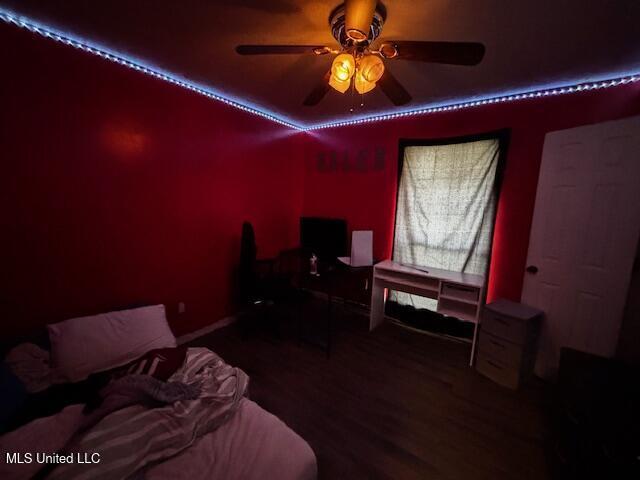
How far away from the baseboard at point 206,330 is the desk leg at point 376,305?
172 cm

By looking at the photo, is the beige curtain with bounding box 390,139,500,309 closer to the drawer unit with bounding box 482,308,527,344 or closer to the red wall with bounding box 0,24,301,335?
the drawer unit with bounding box 482,308,527,344

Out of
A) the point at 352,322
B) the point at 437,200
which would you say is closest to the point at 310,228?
the point at 352,322

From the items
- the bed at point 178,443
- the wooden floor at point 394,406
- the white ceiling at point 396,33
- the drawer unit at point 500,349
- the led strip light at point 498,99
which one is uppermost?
the led strip light at point 498,99

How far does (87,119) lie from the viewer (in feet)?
6.58

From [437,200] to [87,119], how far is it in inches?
133

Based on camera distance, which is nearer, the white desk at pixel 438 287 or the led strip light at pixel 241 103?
the led strip light at pixel 241 103

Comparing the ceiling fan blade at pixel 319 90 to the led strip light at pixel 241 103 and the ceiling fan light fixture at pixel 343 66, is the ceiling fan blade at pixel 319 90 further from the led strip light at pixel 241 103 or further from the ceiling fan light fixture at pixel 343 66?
the led strip light at pixel 241 103

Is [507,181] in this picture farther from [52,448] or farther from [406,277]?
[52,448]

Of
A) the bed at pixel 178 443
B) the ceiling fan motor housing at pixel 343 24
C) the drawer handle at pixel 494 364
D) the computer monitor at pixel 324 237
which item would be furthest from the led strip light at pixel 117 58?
the drawer handle at pixel 494 364

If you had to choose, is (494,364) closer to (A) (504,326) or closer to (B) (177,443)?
(A) (504,326)

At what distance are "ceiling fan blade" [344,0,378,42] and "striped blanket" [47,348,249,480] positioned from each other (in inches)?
73.1

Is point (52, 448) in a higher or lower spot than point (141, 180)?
lower

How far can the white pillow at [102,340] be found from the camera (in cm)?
167

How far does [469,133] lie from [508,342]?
2127mm
